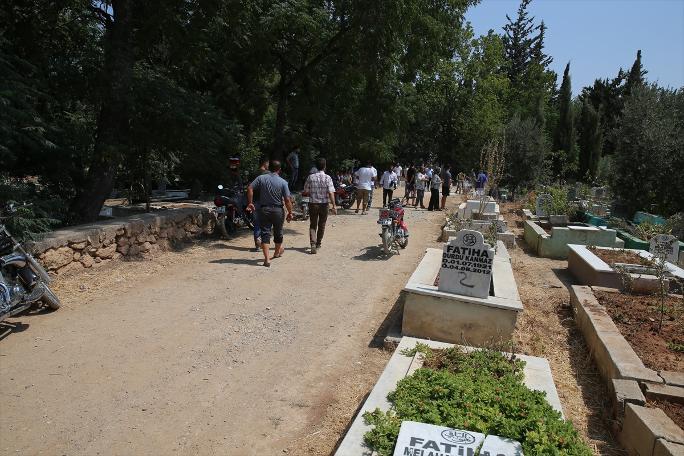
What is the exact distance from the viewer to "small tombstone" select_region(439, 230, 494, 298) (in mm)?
5730

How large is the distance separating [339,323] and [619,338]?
3.17m

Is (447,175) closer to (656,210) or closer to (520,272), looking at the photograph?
(656,210)

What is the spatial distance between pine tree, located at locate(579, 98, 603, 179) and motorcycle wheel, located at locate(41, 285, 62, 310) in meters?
A: 36.2

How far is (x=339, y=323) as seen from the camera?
6.51 meters

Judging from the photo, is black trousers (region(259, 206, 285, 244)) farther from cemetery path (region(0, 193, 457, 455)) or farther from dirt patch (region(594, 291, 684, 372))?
dirt patch (region(594, 291, 684, 372))

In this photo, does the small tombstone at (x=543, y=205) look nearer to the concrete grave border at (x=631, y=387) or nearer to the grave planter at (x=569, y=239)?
the grave planter at (x=569, y=239)

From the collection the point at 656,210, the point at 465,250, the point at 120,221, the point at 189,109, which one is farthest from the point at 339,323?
the point at 656,210

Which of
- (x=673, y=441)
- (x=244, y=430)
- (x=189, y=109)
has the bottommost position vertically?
(x=244, y=430)

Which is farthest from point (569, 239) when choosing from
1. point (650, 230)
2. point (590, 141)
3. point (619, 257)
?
point (590, 141)

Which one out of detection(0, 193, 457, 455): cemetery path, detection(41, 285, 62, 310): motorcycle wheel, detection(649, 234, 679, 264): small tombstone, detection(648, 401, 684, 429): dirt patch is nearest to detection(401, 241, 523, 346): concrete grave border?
detection(0, 193, 457, 455): cemetery path

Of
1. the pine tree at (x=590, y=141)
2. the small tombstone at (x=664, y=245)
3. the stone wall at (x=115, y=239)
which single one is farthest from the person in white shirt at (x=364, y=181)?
the pine tree at (x=590, y=141)

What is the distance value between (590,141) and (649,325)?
34.1m

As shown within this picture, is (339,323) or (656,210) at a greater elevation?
(656,210)

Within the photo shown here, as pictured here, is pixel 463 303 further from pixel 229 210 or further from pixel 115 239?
pixel 229 210
